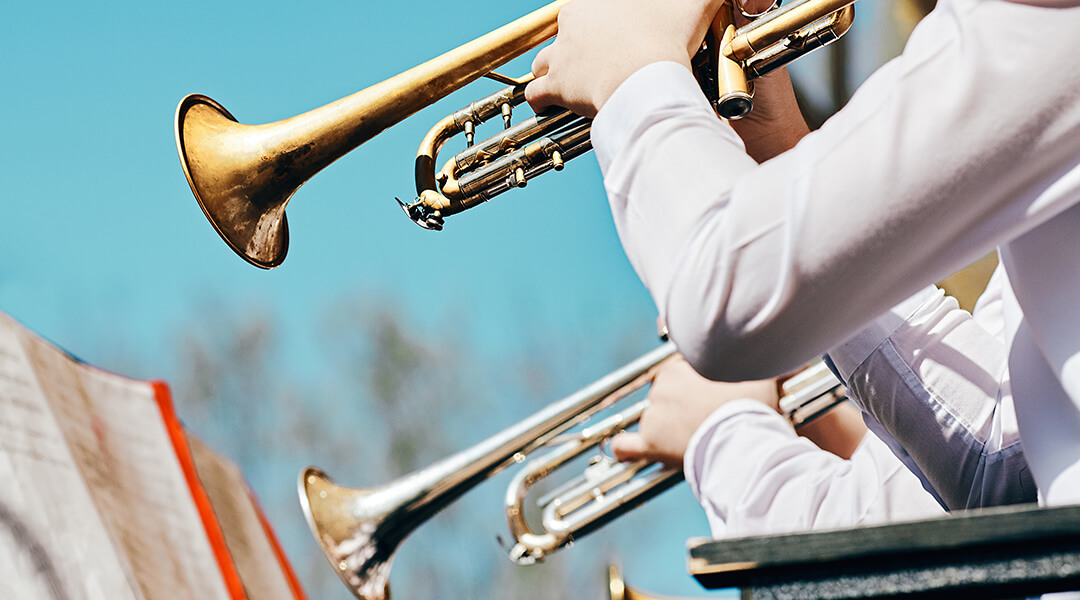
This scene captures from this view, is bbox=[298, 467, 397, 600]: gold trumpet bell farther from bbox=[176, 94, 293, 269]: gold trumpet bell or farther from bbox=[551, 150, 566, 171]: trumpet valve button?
bbox=[551, 150, 566, 171]: trumpet valve button

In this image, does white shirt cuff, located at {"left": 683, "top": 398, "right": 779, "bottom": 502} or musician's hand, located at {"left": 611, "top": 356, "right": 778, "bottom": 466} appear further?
musician's hand, located at {"left": 611, "top": 356, "right": 778, "bottom": 466}

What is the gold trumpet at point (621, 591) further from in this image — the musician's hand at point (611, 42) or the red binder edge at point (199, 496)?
the musician's hand at point (611, 42)

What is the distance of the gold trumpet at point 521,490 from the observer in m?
2.33

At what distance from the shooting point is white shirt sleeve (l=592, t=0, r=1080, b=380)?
1.89 feet

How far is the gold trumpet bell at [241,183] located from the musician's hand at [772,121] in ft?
2.21

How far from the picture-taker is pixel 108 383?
4.22ft

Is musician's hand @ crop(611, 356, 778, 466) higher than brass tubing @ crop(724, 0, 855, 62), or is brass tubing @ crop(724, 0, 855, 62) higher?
brass tubing @ crop(724, 0, 855, 62)

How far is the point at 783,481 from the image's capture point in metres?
1.30

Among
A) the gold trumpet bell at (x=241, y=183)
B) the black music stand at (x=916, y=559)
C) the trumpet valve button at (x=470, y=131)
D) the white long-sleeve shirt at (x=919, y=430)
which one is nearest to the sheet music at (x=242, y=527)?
the gold trumpet bell at (x=241, y=183)

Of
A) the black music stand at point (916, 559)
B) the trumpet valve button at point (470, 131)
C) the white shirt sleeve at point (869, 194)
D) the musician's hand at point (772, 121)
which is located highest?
the trumpet valve button at point (470, 131)

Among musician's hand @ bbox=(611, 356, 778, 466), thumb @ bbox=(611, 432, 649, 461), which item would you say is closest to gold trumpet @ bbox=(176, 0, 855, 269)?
musician's hand @ bbox=(611, 356, 778, 466)

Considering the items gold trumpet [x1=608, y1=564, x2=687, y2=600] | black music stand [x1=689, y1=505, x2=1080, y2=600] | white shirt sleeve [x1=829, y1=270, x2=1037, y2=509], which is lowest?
gold trumpet [x1=608, y1=564, x2=687, y2=600]

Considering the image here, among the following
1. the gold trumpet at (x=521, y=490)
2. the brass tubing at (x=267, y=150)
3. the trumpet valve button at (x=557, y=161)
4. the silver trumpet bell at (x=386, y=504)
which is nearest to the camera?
the trumpet valve button at (x=557, y=161)

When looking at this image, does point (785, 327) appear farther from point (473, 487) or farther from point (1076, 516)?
point (473, 487)
